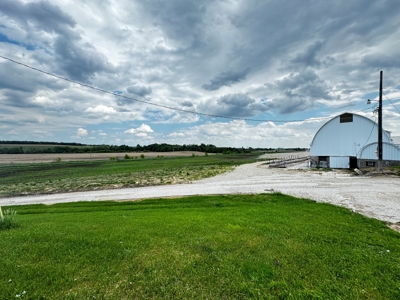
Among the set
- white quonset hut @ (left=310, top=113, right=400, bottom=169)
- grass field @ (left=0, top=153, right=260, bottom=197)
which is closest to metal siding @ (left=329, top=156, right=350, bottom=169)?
white quonset hut @ (left=310, top=113, right=400, bottom=169)

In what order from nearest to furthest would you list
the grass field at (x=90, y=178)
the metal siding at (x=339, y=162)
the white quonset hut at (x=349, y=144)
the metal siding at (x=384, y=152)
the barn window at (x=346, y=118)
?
the grass field at (x=90, y=178) → the metal siding at (x=384, y=152) → the white quonset hut at (x=349, y=144) → the barn window at (x=346, y=118) → the metal siding at (x=339, y=162)

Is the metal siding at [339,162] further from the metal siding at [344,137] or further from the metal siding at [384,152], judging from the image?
the metal siding at [384,152]

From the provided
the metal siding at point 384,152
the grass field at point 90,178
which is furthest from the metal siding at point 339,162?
the grass field at point 90,178

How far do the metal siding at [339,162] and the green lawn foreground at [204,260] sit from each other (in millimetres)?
30807

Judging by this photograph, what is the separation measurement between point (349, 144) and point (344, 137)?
1327mm

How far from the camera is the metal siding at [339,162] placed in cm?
3341

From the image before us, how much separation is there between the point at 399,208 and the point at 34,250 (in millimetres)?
14663

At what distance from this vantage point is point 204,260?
4918 mm

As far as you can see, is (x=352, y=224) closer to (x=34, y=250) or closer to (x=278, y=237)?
(x=278, y=237)

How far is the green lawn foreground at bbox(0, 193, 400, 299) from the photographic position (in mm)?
3844

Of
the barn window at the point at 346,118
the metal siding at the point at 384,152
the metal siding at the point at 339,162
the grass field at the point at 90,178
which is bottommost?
the grass field at the point at 90,178

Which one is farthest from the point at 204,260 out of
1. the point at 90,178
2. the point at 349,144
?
the point at 349,144

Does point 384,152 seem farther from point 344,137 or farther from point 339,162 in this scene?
point 339,162

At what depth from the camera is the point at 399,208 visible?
394 inches
